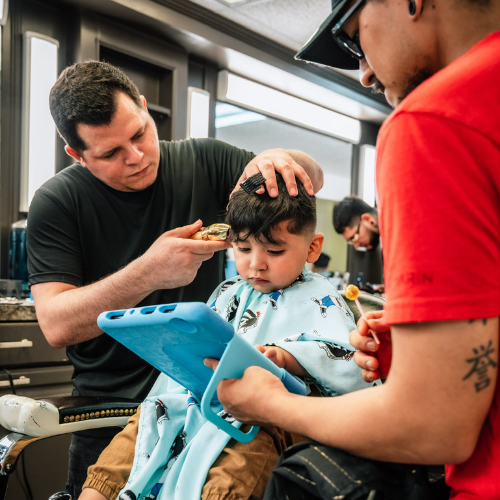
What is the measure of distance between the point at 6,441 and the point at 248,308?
72 cm

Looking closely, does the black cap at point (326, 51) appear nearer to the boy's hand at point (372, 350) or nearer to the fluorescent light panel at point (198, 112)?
the boy's hand at point (372, 350)

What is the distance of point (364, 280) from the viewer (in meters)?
4.53

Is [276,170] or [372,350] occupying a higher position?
[276,170]

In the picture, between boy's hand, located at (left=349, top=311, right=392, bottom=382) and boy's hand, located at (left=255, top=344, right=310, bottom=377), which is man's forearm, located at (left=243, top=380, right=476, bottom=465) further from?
boy's hand, located at (left=255, top=344, right=310, bottom=377)

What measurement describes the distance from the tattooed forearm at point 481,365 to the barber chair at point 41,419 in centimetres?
99

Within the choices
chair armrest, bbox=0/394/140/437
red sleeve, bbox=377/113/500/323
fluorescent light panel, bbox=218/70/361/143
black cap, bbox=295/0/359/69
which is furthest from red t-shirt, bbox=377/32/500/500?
fluorescent light panel, bbox=218/70/361/143

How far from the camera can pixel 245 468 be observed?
1.03m

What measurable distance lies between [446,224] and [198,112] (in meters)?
3.34

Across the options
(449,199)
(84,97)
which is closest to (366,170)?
(84,97)

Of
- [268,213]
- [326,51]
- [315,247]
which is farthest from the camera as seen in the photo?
[315,247]

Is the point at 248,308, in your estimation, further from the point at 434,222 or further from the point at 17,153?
the point at 17,153

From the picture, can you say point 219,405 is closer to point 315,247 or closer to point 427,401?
point 315,247

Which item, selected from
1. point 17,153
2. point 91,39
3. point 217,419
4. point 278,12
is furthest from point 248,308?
point 278,12

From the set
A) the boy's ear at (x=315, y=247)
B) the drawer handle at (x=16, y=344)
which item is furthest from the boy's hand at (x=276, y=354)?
the drawer handle at (x=16, y=344)
